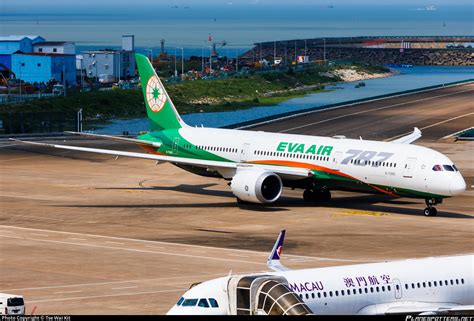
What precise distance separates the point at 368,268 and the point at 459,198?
45606 millimetres

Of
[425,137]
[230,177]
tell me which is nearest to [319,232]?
[230,177]

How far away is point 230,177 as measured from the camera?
80.9 metres

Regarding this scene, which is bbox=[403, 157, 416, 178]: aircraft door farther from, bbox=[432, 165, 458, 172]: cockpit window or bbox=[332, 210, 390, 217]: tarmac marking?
bbox=[332, 210, 390, 217]: tarmac marking

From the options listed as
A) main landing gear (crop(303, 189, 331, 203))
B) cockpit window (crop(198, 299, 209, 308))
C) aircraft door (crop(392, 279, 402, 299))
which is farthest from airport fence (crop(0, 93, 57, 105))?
cockpit window (crop(198, 299, 209, 308))

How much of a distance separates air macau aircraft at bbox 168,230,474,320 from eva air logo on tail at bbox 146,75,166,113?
48.7 metres

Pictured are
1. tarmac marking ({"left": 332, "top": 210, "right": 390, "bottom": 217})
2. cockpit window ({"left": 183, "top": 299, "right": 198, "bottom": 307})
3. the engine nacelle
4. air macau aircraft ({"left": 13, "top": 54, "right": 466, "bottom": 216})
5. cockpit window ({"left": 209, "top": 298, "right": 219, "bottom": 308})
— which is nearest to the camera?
cockpit window ({"left": 209, "top": 298, "right": 219, "bottom": 308})

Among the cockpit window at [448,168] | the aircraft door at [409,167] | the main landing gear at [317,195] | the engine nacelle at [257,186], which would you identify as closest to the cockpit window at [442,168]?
the cockpit window at [448,168]

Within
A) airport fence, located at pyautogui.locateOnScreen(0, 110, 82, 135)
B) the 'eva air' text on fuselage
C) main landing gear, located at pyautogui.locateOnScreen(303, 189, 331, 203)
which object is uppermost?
the 'eva air' text on fuselage

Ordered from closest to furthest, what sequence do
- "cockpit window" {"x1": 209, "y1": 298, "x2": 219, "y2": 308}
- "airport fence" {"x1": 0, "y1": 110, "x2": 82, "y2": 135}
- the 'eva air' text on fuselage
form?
"cockpit window" {"x1": 209, "y1": 298, "x2": 219, "y2": 308} < the 'eva air' text on fuselage < "airport fence" {"x1": 0, "y1": 110, "x2": 82, "y2": 135}

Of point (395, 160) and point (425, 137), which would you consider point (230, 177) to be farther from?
point (425, 137)

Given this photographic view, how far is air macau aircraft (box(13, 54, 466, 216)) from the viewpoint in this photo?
7319cm

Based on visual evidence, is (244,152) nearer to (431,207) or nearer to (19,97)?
(431,207)

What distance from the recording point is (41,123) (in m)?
133

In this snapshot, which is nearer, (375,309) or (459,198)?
(375,309)
